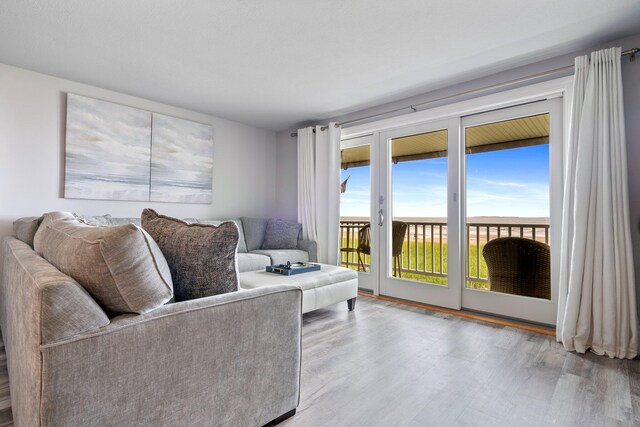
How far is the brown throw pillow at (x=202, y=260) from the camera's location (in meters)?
1.31

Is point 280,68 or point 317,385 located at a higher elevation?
point 280,68

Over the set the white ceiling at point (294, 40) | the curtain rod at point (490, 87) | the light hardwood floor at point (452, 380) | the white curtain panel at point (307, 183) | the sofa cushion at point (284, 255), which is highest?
the white ceiling at point (294, 40)

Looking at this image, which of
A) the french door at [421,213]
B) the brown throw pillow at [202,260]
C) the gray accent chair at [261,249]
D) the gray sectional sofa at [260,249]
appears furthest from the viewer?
the gray accent chair at [261,249]

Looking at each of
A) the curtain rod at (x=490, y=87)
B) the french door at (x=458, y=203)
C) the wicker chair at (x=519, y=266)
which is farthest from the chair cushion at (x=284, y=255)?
the wicker chair at (x=519, y=266)

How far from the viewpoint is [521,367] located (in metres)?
2.08

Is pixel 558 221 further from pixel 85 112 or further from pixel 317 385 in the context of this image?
pixel 85 112

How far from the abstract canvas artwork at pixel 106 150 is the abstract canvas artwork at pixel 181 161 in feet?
0.35

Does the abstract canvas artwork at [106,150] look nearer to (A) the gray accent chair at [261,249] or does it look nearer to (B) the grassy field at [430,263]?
(A) the gray accent chair at [261,249]

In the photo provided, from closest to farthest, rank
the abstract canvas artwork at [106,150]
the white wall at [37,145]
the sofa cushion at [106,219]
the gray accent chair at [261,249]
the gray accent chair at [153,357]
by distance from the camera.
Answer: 1. the gray accent chair at [153,357]
2. the white wall at [37,145]
3. the sofa cushion at [106,219]
4. the abstract canvas artwork at [106,150]
5. the gray accent chair at [261,249]

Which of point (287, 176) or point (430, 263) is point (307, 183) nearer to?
point (287, 176)

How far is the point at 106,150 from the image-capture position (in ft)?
11.3

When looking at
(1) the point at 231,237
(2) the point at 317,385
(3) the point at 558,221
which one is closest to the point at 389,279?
(3) the point at 558,221

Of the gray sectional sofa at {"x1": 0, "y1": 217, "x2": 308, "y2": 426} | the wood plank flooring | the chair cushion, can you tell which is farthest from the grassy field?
the gray sectional sofa at {"x1": 0, "y1": 217, "x2": 308, "y2": 426}

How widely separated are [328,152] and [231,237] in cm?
314
